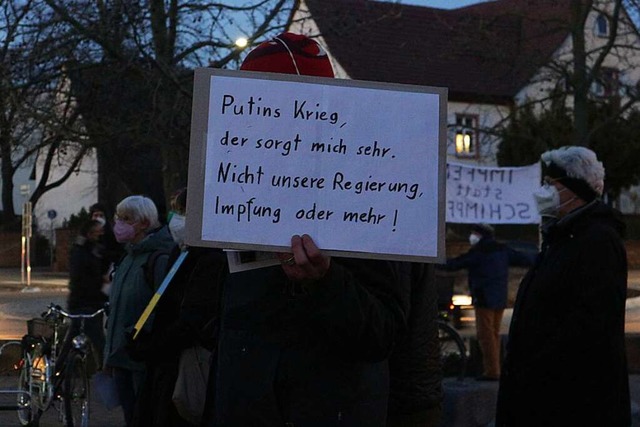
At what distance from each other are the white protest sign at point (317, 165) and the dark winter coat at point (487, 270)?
32.4 feet

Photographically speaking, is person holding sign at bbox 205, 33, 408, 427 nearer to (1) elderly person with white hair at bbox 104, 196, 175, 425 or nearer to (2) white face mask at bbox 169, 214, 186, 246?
(2) white face mask at bbox 169, 214, 186, 246

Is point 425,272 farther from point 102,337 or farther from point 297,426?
point 102,337

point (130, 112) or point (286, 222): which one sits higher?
point (130, 112)

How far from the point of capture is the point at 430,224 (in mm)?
2717

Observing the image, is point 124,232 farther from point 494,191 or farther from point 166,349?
point 494,191

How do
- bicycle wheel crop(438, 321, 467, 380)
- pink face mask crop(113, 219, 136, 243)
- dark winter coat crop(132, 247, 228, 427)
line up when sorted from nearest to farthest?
dark winter coat crop(132, 247, 228, 427), pink face mask crop(113, 219, 136, 243), bicycle wheel crop(438, 321, 467, 380)

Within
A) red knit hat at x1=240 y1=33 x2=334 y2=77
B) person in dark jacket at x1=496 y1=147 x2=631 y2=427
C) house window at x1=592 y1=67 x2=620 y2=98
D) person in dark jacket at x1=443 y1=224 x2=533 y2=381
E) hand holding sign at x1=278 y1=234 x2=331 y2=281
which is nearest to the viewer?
hand holding sign at x1=278 y1=234 x2=331 y2=281

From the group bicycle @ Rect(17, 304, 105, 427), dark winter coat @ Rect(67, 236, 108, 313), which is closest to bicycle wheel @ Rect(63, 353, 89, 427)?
bicycle @ Rect(17, 304, 105, 427)

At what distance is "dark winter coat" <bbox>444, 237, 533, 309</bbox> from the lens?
1257 cm

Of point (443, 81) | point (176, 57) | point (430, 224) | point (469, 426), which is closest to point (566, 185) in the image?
point (430, 224)

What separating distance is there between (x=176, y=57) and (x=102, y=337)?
7612 millimetres

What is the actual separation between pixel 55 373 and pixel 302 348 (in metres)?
6.74

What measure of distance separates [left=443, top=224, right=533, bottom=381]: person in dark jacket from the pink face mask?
5.60m

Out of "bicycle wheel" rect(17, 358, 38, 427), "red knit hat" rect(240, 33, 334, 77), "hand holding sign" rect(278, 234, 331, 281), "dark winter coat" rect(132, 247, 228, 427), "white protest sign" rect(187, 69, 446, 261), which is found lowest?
"bicycle wheel" rect(17, 358, 38, 427)
